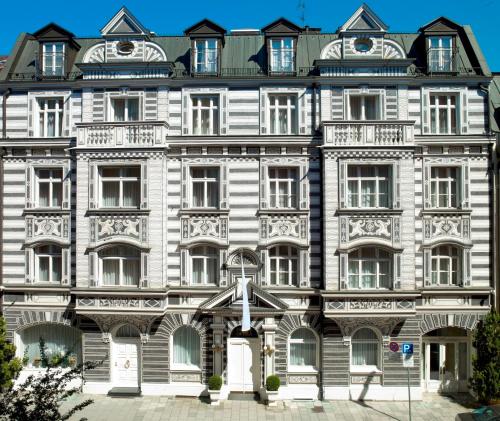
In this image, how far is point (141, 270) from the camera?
20188mm

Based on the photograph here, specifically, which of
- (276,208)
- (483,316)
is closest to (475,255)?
(483,316)

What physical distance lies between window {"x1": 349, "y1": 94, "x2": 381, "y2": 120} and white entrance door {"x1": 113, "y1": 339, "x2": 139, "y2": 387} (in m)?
13.4

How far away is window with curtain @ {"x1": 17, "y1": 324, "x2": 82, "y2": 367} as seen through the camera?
21.7 meters

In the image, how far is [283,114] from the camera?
21031mm

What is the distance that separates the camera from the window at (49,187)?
21.4 m

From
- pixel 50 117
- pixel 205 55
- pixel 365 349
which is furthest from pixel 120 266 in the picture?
pixel 365 349

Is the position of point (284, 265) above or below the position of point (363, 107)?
below

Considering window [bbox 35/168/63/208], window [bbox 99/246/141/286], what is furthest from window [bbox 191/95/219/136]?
window [bbox 35/168/63/208]

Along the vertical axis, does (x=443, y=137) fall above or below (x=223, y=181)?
above

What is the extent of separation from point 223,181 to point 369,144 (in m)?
6.10

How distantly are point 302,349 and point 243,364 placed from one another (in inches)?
100

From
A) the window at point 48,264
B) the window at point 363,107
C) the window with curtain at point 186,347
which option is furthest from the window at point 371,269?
the window at point 48,264

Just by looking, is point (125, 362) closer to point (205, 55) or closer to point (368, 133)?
point (205, 55)

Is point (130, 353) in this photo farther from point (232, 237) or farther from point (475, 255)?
point (475, 255)
